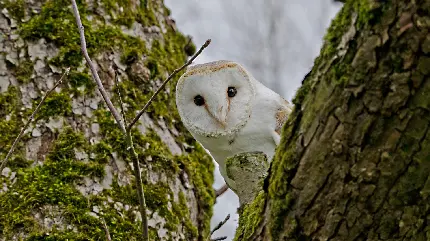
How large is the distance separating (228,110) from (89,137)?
1.78 ft

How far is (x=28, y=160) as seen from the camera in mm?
1888

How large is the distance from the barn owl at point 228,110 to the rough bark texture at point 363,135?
668mm

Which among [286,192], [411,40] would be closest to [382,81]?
[411,40]

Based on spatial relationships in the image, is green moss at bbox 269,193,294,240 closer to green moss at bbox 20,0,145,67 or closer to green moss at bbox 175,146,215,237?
green moss at bbox 175,146,215,237

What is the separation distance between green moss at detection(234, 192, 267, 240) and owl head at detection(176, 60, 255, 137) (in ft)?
1.52

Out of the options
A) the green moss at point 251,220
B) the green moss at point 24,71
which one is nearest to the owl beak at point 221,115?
the green moss at point 251,220

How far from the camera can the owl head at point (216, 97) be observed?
1.72m

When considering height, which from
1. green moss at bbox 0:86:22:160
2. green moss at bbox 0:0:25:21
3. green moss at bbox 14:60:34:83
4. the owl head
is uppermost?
green moss at bbox 0:0:25:21

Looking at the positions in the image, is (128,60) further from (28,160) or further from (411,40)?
(411,40)

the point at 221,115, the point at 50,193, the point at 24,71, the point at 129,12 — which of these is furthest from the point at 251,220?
the point at 129,12

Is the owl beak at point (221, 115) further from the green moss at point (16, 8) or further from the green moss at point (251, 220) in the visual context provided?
the green moss at point (16, 8)

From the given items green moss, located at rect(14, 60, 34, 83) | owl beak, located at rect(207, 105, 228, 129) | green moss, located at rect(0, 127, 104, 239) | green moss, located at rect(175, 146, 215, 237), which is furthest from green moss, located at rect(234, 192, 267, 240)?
green moss, located at rect(14, 60, 34, 83)

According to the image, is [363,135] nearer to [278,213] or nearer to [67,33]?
[278,213]

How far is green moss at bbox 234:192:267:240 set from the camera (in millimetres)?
1139
